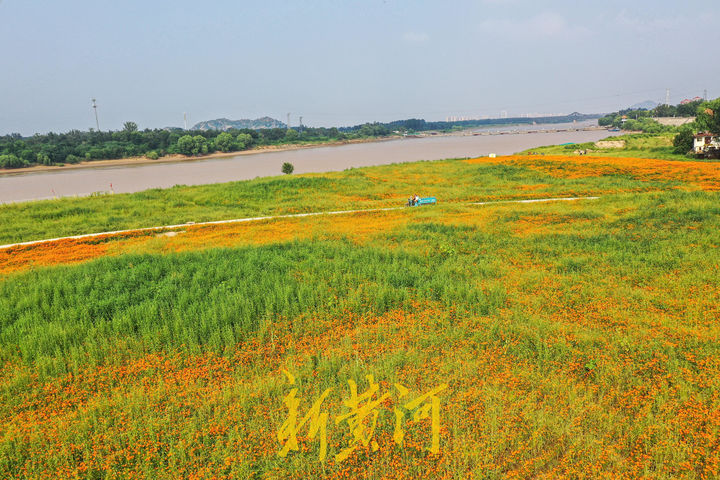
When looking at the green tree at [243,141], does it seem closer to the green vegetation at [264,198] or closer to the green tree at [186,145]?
the green tree at [186,145]

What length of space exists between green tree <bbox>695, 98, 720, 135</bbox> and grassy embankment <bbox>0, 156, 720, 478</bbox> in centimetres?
4587

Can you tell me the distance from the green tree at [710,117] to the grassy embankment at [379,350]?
4587cm

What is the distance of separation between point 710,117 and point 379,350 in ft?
207

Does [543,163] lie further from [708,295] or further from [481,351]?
[481,351]

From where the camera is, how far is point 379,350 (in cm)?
750

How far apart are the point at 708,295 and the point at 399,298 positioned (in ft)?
24.1

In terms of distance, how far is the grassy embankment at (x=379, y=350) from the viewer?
16.7 feet

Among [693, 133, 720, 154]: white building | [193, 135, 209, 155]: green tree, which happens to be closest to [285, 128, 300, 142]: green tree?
[193, 135, 209, 155]: green tree

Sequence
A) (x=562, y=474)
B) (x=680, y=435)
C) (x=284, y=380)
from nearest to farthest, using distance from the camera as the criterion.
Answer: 1. (x=562, y=474)
2. (x=680, y=435)
3. (x=284, y=380)

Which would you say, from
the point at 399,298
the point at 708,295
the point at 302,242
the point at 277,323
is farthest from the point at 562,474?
the point at 302,242

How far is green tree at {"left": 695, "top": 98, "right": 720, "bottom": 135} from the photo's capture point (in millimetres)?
47344

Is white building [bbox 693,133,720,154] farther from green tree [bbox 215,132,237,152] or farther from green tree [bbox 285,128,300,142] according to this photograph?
green tree [bbox 285,128,300,142]

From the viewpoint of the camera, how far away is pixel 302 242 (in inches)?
596

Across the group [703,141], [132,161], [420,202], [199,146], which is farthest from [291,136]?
[420,202]
